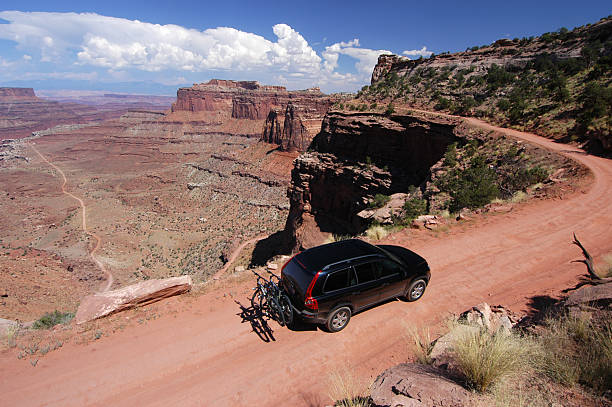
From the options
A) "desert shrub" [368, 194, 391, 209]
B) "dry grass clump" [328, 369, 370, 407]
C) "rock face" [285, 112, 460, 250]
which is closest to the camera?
"dry grass clump" [328, 369, 370, 407]

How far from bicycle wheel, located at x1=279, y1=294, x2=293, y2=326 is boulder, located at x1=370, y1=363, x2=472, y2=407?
8.37 ft

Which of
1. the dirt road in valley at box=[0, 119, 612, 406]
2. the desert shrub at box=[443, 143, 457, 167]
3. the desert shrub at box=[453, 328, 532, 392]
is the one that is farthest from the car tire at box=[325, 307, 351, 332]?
the desert shrub at box=[443, 143, 457, 167]

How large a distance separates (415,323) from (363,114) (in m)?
23.7

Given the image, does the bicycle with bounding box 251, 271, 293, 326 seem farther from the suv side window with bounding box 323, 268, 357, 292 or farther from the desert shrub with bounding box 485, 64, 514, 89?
the desert shrub with bounding box 485, 64, 514, 89

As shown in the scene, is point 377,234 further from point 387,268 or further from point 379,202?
point 379,202

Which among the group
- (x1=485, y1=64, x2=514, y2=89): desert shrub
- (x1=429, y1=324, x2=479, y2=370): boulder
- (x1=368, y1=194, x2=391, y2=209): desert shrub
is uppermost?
(x1=485, y1=64, x2=514, y2=89): desert shrub

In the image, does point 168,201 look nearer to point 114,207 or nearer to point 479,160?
point 114,207

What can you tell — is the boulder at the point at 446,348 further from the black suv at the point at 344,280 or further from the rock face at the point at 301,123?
the rock face at the point at 301,123

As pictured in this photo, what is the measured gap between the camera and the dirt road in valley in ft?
16.3

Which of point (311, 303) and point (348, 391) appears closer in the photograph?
point (348, 391)

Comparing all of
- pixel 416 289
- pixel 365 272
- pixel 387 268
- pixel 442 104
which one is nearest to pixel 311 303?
pixel 365 272

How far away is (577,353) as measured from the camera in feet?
11.7

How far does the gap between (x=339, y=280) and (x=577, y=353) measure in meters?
3.66

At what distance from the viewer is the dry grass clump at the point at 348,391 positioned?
380 cm
